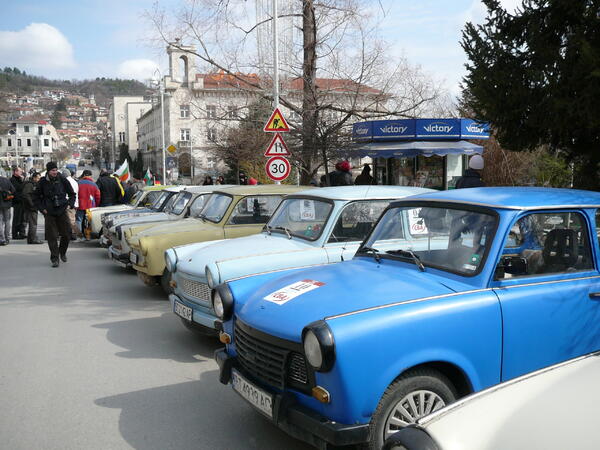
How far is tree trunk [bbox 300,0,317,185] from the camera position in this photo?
14039 mm

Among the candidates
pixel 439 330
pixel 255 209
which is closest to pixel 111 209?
pixel 255 209

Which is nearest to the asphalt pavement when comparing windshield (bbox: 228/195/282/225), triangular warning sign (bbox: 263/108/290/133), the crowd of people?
windshield (bbox: 228/195/282/225)

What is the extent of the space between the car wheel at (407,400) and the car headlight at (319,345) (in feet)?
1.34

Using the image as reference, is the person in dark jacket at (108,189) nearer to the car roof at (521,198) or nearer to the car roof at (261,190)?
the car roof at (261,190)

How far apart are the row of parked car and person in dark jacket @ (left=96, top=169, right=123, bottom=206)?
13.1 meters

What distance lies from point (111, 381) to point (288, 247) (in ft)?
7.23

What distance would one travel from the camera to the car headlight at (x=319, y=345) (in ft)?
10.4

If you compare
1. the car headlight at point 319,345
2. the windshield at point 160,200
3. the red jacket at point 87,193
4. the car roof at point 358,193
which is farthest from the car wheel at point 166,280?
the red jacket at point 87,193

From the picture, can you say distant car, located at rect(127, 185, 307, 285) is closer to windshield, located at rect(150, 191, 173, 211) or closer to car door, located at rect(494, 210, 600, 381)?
windshield, located at rect(150, 191, 173, 211)

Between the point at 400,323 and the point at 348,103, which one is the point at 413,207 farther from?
the point at 348,103

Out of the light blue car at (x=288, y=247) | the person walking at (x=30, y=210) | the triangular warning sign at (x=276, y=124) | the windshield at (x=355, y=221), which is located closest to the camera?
the light blue car at (x=288, y=247)

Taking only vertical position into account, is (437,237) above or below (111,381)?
above

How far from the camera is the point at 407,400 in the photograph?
3.38m

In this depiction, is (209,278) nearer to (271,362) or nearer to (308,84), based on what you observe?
(271,362)
